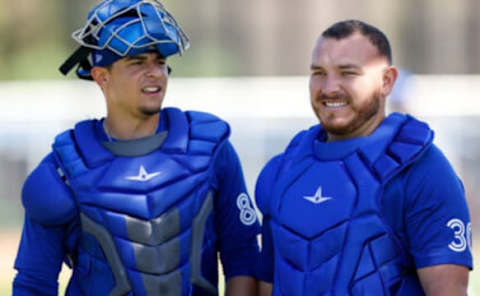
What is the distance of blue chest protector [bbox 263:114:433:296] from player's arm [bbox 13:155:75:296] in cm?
71

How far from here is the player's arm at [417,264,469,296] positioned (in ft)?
11.1

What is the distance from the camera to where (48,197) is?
3.83m

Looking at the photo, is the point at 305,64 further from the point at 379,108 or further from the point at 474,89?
the point at 379,108

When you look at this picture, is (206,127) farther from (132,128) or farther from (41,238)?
(41,238)

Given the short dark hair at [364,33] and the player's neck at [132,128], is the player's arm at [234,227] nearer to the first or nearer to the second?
the player's neck at [132,128]

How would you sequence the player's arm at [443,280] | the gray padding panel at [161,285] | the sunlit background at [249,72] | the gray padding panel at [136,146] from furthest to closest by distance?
1. the sunlit background at [249,72]
2. the gray padding panel at [136,146]
3. the gray padding panel at [161,285]
4. the player's arm at [443,280]

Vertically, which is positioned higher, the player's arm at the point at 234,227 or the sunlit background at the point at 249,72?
the player's arm at the point at 234,227

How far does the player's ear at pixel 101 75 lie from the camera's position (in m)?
3.99

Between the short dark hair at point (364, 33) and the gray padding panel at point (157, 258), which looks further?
the gray padding panel at point (157, 258)

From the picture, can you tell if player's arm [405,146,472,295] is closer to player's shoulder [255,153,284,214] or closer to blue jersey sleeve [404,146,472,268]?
blue jersey sleeve [404,146,472,268]

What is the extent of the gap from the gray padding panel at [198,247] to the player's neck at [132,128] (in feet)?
1.01

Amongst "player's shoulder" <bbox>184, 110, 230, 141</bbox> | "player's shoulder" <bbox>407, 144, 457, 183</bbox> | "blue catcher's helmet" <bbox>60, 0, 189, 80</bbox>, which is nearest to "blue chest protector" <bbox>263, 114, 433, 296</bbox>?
"player's shoulder" <bbox>407, 144, 457, 183</bbox>

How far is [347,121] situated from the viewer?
360 cm

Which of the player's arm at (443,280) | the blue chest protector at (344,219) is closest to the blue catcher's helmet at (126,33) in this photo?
the blue chest protector at (344,219)
